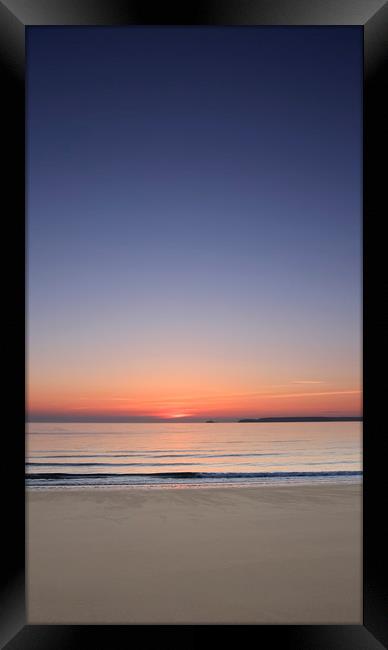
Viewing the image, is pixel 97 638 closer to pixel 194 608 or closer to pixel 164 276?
Answer: pixel 194 608

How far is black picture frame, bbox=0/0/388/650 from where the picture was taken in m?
1.63

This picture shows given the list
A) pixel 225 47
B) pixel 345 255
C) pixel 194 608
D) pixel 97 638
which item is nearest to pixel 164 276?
pixel 345 255

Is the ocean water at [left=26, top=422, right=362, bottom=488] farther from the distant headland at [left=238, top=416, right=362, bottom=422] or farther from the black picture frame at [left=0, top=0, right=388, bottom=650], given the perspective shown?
the black picture frame at [left=0, top=0, right=388, bottom=650]

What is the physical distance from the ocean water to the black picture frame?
372 centimetres

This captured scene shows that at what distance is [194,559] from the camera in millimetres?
3289

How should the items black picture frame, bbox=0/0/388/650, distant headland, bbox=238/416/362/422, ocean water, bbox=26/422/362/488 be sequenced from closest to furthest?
black picture frame, bbox=0/0/388/650, ocean water, bbox=26/422/362/488, distant headland, bbox=238/416/362/422

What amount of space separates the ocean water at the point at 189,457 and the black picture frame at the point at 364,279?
372 centimetres

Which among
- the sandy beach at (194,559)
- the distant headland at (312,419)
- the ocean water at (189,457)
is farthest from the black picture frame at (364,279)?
the distant headland at (312,419)

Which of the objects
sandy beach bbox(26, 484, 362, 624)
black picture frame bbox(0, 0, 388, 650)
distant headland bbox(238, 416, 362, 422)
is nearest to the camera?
black picture frame bbox(0, 0, 388, 650)

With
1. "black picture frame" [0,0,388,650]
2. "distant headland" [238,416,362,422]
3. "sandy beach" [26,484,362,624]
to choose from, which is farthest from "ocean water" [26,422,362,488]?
"black picture frame" [0,0,388,650]

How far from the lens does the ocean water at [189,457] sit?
23.1 feet

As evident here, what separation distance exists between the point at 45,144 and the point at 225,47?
7.17ft

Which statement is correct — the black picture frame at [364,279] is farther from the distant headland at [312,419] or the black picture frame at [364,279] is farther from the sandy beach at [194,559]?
the distant headland at [312,419]

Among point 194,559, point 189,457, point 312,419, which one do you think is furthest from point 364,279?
point 312,419
